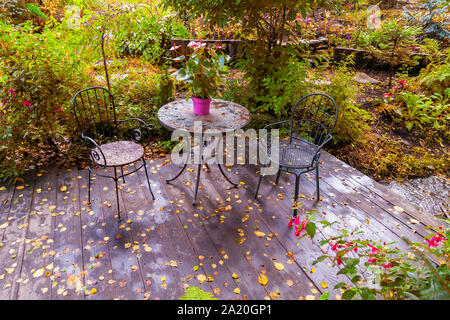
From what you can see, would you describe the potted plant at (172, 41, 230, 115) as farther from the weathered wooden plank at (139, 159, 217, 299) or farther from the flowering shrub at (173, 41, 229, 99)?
the weathered wooden plank at (139, 159, 217, 299)

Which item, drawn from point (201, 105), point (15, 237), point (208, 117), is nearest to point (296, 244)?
point (208, 117)

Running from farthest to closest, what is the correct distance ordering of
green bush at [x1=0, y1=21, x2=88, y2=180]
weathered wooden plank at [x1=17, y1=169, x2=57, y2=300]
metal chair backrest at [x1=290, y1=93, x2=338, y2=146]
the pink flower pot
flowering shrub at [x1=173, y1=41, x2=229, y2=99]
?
metal chair backrest at [x1=290, y1=93, x2=338, y2=146] < green bush at [x1=0, y1=21, x2=88, y2=180] < the pink flower pot < flowering shrub at [x1=173, y1=41, x2=229, y2=99] < weathered wooden plank at [x1=17, y1=169, x2=57, y2=300]

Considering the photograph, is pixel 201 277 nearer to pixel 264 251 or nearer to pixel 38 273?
pixel 264 251

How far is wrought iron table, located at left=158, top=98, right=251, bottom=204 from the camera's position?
2.29m

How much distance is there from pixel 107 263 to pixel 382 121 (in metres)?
4.17

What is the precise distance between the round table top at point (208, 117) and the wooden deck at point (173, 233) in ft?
2.46

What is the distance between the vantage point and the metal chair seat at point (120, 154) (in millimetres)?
2271

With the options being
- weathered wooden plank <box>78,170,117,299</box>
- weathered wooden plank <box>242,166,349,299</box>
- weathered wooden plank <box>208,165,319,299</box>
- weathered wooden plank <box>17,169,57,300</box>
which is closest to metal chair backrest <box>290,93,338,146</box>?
weathered wooden plank <box>242,166,349,299</box>

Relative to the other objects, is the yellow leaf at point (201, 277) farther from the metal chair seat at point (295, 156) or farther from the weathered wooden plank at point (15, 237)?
the weathered wooden plank at point (15, 237)

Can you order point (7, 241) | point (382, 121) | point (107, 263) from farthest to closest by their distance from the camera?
point (382, 121), point (7, 241), point (107, 263)

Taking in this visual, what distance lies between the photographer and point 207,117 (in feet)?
8.05

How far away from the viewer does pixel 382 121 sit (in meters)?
4.23
